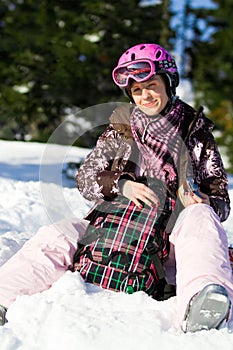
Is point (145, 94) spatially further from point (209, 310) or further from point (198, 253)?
point (209, 310)

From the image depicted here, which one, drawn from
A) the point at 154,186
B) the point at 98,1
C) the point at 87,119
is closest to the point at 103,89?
the point at 87,119

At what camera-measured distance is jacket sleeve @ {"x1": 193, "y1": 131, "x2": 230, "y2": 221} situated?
2662mm

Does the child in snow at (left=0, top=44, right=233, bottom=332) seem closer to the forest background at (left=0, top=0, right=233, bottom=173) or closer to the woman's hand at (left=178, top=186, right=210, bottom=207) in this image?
the woman's hand at (left=178, top=186, right=210, bottom=207)

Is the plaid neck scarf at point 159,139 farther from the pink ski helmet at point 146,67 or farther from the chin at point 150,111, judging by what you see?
the pink ski helmet at point 146,67

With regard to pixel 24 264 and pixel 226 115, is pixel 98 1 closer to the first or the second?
pixel 24 264

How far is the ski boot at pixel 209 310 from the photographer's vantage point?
6.58 feet

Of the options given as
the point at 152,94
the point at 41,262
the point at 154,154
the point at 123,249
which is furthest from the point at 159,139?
the point at 41,262

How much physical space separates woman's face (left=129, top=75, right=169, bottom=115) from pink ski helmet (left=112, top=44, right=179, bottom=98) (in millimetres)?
36

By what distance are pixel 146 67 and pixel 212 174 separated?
1.97 feet

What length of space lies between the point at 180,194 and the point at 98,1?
1174cm

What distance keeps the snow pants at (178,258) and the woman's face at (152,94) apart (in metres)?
0.57

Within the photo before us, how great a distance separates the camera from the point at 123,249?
258 cm

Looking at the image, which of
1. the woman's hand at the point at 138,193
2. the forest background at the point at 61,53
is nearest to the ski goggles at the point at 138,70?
the woman's hand at the point at 138,193

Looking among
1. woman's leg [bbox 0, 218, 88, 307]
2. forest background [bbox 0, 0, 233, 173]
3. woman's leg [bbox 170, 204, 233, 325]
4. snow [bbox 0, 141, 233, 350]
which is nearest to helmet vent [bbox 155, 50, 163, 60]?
woman's leg [bbox 170, 204, 233, 325]
